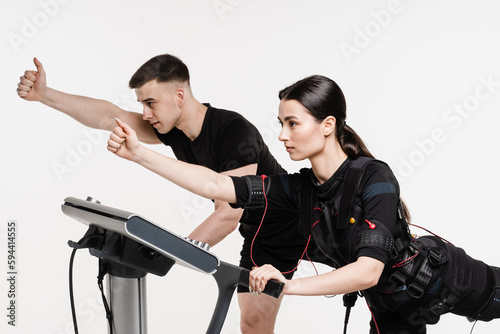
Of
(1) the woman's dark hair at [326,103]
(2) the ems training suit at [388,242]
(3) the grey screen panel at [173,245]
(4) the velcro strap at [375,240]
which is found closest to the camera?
(3) the grey screen panel at [173,245]

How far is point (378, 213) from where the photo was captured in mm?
1909

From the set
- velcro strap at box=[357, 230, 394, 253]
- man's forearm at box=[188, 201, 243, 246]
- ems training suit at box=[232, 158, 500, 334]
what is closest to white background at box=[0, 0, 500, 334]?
man's forearm at box=[188, 201, 243, 246]

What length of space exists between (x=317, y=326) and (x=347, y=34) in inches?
67.5

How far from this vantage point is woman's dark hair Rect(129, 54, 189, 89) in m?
2.79

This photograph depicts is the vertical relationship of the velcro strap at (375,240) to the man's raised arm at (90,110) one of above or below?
below

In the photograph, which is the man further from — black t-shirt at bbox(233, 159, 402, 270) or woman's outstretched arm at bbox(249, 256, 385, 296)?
woman's outstretched arm at bbox(249, 256, 385, 296)

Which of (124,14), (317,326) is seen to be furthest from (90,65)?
(317,326)

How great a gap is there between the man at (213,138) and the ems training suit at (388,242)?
507 mm

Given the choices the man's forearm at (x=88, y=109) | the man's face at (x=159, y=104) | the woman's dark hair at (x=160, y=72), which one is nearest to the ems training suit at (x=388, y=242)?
the man's face at (x=159, y=104)

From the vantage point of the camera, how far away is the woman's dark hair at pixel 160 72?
2.79 m

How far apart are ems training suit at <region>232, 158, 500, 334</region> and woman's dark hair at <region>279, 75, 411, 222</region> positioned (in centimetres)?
7

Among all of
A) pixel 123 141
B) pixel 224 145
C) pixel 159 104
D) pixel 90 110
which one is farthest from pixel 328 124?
pixel 90 110

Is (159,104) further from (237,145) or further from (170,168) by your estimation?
(170,168)

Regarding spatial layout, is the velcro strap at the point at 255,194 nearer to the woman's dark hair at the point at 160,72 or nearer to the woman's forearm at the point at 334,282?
the woman's forearm at the point at 334,282
